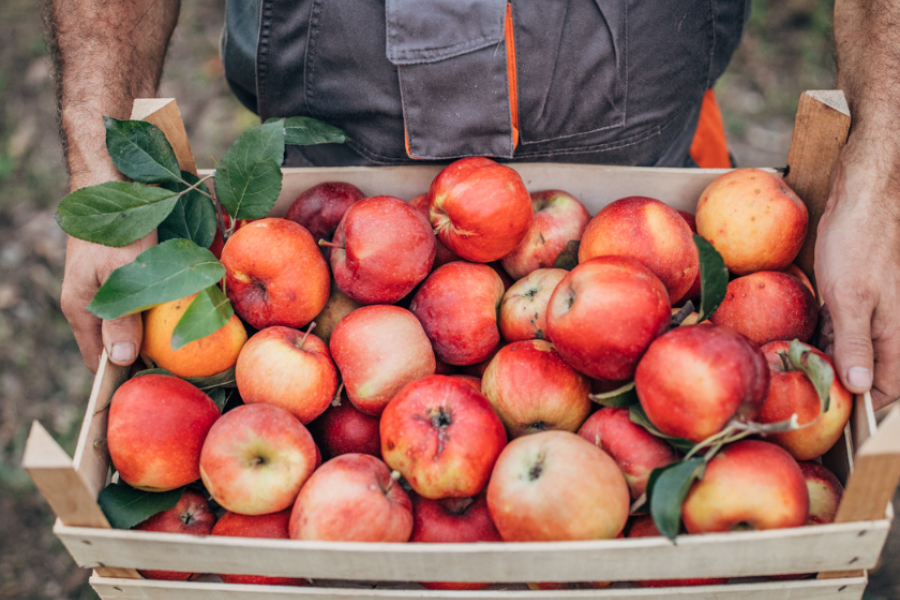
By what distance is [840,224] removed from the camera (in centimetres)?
145

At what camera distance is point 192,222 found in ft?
4.98

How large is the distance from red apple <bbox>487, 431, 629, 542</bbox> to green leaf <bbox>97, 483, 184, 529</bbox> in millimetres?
657

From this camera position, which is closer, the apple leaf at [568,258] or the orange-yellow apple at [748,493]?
the orange-yellow apple at [748,493]

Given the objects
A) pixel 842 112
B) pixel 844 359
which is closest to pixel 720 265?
pixel 844 359

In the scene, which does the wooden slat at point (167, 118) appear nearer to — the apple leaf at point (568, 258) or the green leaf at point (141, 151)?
the green leaf at point (141, 151)

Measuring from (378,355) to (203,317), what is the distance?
37 cm

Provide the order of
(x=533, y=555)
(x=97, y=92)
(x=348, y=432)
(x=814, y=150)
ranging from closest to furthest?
(x=533, y=555) < (x=348, y=432) < (x=814, y=150) < (x=97, y=92)

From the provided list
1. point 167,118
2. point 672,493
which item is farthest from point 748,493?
point 167,118

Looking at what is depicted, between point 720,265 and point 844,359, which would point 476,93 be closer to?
point 720,265

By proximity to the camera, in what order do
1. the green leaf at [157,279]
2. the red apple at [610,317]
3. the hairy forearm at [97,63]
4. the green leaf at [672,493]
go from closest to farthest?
the green leaf at [672,493], the red apple at [610,317], the green leaf at [157,279], the hairy forearm at [97,63]

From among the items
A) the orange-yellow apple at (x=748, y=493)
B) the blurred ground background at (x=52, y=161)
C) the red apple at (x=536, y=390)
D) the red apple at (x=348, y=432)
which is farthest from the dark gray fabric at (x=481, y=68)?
the blurred ground background at (x=52, y=161)

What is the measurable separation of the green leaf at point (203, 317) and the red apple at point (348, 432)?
317mm

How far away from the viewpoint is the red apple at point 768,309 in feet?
4.57

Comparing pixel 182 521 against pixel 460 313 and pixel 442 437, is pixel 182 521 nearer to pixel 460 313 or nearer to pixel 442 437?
pixel 442 437
